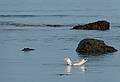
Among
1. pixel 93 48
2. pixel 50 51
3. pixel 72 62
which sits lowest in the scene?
pixel 72 62

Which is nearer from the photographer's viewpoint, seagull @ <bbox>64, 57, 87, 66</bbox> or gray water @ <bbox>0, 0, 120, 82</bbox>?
gray water @ <bbox>0, 0, 120, 82</bbox>

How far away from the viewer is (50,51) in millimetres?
39125

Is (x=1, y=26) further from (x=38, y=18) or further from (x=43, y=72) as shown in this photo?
(x=43, y=72)

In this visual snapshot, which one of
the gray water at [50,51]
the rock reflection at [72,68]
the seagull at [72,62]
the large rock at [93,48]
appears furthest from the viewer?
the large rock at [93,48]

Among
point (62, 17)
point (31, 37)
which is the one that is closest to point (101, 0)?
point (62, 17)

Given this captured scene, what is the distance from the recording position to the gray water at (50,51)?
31005 mm

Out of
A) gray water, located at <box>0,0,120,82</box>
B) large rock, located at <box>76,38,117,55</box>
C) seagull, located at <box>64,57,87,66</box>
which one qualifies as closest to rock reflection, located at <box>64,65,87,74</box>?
gray water, located at <box>0,0,120,82</box>

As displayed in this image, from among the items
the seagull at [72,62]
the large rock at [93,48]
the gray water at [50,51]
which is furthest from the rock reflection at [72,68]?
the large rock at [93,48]

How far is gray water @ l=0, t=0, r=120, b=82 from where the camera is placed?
31005 millimetres

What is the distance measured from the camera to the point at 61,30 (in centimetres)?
5259

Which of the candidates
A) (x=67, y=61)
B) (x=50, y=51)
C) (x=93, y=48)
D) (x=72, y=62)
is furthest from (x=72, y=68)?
(x=50, y=51)

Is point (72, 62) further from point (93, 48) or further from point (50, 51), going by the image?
point (50, 51)

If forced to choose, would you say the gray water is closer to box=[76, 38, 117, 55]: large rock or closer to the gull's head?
the gull's head

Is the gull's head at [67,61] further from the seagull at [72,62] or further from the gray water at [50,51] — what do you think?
the gray water at [50,51]
